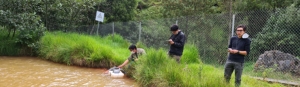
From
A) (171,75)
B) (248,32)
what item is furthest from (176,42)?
(248,32)

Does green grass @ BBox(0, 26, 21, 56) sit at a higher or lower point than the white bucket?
higher

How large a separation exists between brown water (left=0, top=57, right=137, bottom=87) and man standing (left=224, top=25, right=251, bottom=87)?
Result: 2.52m

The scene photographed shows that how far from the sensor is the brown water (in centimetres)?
675

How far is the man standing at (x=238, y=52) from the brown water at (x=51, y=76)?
252cm

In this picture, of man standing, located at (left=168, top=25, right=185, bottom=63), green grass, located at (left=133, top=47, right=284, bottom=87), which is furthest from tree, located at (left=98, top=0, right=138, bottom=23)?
man standing, located at (left=168, top=25, right=185, bottom=63)

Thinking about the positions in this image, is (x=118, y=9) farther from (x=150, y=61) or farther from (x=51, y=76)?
(x=150, y=61)

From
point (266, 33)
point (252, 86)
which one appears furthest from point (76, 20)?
point (252, 86)

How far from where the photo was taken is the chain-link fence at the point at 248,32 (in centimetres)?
781

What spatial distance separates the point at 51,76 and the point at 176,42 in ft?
11.2

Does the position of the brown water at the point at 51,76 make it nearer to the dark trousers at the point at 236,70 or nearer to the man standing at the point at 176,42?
the man standing at the point at 176,42

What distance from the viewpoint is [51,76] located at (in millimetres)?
7539

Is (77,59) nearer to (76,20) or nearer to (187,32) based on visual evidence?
(187,32)

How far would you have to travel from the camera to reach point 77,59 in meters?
9.02

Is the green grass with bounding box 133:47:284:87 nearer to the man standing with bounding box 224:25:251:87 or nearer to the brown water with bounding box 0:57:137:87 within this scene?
the man standing with bounding box 224:25:251:87
